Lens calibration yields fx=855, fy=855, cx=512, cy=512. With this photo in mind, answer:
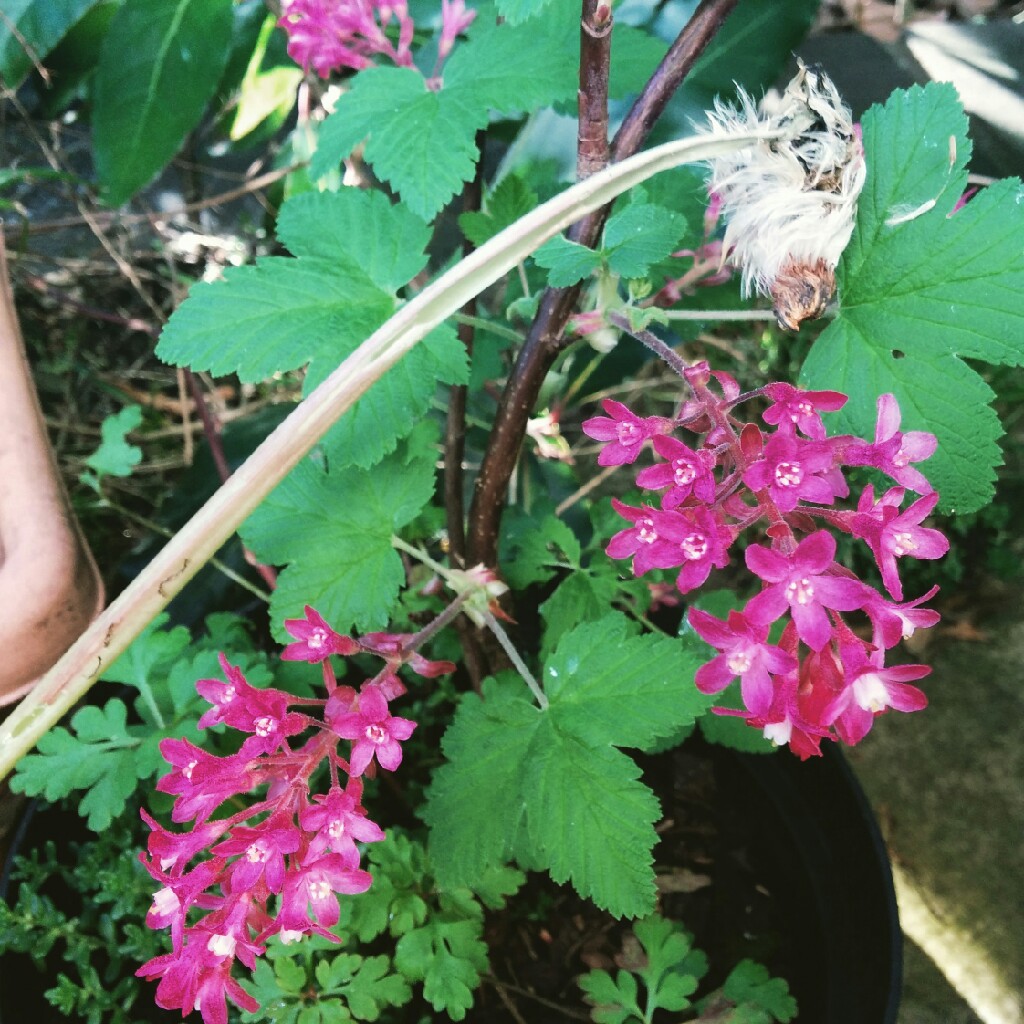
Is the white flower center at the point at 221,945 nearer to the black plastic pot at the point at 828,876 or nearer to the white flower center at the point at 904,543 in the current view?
the white flower center at the point at 904,543

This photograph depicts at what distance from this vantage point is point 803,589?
39 cm

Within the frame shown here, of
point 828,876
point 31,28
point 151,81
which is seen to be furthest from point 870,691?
point 31,28

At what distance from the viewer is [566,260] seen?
0.46 metres

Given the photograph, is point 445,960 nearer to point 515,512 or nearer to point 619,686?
point 619,686

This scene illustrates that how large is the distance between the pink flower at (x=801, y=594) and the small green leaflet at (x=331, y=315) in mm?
236

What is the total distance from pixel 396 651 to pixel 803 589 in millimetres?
258

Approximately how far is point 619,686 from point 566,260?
0.87ft

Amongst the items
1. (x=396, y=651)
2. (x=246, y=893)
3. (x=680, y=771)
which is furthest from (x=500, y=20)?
(x=680, y=771)

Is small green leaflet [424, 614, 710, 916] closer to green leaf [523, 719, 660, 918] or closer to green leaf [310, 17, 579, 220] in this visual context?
green leaf [523, 719, 660, 918]

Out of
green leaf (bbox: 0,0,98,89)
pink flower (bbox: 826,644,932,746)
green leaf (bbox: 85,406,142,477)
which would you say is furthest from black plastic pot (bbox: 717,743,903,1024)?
green leaf (bbox: 0,0,98,89)

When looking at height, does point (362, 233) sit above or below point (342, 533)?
above

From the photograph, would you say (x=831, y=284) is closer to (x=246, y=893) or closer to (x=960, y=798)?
(x=246, y=893)

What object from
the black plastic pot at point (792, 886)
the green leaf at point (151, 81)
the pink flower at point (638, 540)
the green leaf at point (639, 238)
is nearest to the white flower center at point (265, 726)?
the pink flower at point (638, 540)

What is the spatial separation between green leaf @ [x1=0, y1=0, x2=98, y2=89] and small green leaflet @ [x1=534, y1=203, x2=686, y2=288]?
0.96 metres
